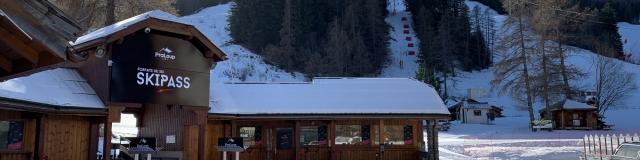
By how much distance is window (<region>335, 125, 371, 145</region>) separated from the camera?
2173cm

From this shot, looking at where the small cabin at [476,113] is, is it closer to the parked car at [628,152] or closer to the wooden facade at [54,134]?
the parked car at [628,152]

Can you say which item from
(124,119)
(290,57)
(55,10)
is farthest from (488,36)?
(55,10)

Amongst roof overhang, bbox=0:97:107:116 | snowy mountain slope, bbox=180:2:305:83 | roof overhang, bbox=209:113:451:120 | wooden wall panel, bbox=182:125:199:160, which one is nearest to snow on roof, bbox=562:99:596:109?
roof overhang, bbox=209:113:451:120

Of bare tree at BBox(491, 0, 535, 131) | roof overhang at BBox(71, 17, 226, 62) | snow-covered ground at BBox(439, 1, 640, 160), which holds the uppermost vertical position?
bare tree at BBox(491, 0, 535, 131)

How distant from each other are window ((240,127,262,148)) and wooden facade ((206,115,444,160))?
0.11m

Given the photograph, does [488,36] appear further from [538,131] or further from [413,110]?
[413,110]

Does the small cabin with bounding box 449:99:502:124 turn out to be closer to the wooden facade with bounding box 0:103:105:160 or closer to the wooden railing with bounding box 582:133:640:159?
the wooden railing with bounding box 582:133:640:159

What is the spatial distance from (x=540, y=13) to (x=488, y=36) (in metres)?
53.8

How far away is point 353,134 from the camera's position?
2181cm

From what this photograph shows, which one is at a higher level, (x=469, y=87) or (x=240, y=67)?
(x=240, y=67)

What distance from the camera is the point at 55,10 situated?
5.84 meters

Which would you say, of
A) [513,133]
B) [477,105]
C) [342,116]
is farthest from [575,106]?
[342,116]

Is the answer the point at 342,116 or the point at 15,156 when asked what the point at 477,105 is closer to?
the point at 342,116

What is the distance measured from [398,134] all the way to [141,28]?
10.8 metres
